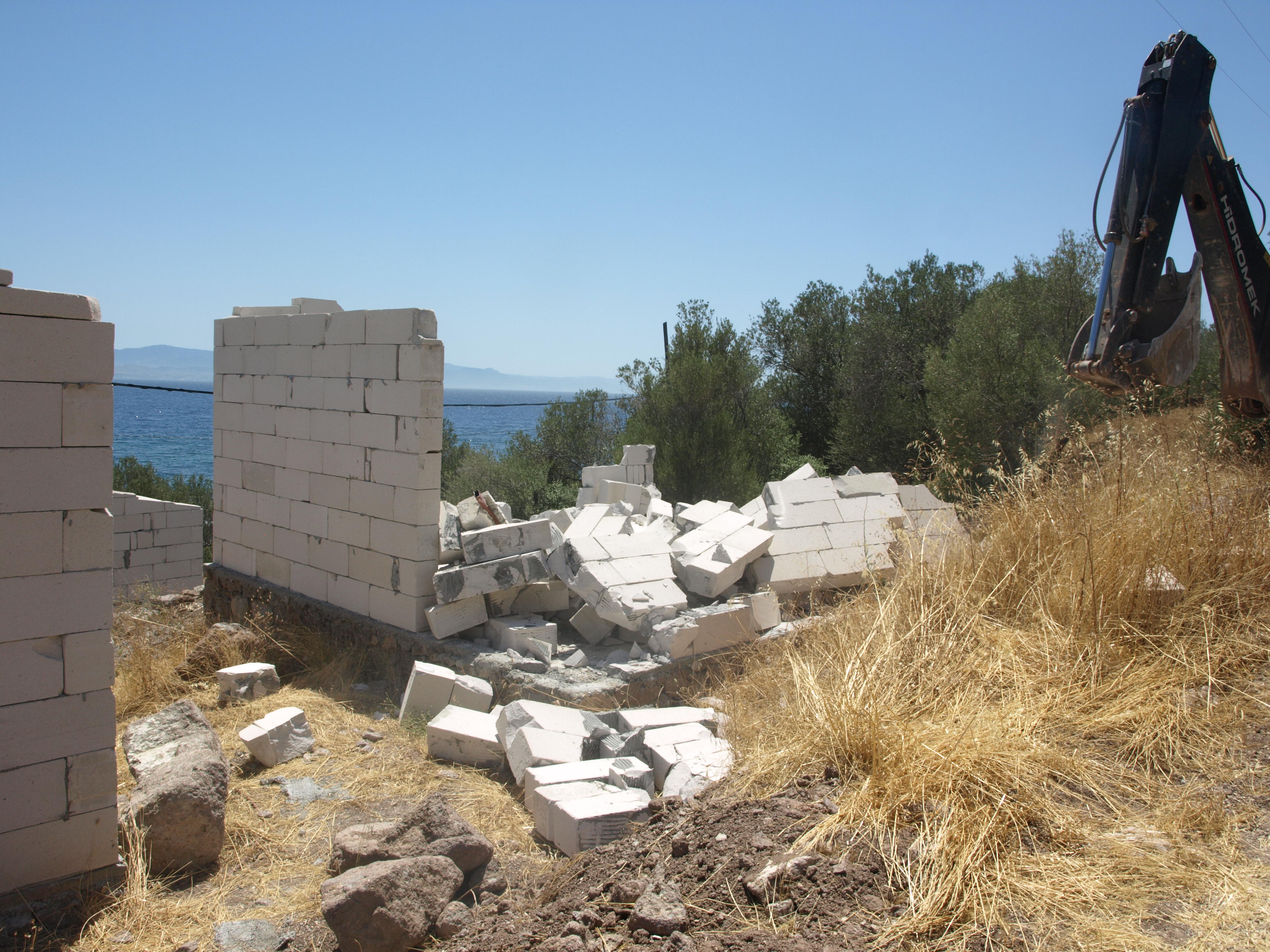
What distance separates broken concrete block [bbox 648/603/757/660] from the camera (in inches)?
271

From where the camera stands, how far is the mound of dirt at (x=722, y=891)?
288cm

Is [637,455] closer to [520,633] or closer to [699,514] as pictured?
[699,514]

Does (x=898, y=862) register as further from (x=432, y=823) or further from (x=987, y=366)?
(x=987, y=366)

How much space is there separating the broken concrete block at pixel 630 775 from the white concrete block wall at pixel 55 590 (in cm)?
270

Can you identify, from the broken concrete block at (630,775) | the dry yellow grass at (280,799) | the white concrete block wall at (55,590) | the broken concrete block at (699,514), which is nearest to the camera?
the white concrete block wall at (55,590)

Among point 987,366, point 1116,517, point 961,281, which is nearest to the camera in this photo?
point 1116,517

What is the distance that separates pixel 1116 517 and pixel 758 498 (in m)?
4.73

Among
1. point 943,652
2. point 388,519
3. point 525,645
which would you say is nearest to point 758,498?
point 525,645

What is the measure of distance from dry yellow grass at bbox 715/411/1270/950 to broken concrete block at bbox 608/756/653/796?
0.64 m

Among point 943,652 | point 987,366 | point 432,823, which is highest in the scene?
point 987,366

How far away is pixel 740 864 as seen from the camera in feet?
10.7

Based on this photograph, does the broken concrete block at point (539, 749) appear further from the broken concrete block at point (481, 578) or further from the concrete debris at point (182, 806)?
the broken concrete block at point (481, 578)

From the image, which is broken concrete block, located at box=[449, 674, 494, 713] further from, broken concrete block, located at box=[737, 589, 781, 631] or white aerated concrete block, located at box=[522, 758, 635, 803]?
broken concrete block, located at box=[737, 589, 781, 631]

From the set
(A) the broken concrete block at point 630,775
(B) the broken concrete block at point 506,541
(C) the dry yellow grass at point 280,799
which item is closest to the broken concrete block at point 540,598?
(B) the broken concrete block at point 506,541
